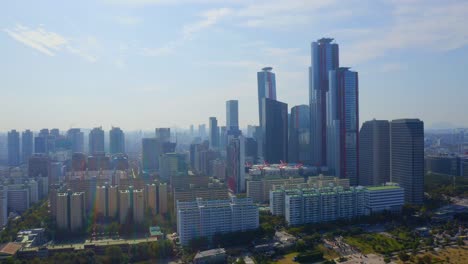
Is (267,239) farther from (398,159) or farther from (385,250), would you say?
(398,159)

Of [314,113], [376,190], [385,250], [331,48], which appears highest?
[331,48]

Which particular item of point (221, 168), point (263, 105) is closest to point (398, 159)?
point (221, 168)

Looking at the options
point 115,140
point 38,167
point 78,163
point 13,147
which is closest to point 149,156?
point 78,163

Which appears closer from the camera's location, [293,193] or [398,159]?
[293,193]

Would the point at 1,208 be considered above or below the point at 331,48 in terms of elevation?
below

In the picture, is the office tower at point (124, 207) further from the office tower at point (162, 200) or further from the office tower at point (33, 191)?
the office tower at point (33, 191)

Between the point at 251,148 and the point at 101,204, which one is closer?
the point at 101,204

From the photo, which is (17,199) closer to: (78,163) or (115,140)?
(78,163)
